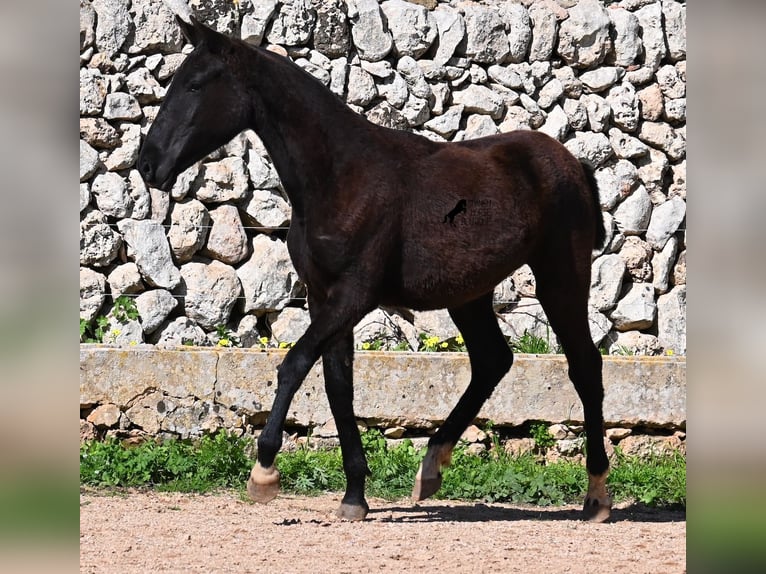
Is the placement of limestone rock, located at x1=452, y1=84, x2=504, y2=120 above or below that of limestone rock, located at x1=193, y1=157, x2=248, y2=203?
above

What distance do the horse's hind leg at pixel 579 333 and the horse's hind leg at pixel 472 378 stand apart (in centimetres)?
33

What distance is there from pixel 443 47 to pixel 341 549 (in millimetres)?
4646

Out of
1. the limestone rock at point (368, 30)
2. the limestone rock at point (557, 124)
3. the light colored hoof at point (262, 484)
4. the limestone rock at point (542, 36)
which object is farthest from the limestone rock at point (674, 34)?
the light colored hoof at point (262, 484)

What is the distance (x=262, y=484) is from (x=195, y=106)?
181cm

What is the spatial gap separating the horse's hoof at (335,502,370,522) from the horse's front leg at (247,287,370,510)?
2.27ft

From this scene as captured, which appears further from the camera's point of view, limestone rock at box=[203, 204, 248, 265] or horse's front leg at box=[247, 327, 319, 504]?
limestone rock at box=[203, 204, 248, 265]

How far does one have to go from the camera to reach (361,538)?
4449 millimetres

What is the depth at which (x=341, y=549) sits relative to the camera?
4.20 metres

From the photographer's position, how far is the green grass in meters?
5.86

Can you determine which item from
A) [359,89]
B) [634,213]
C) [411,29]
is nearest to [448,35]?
[411,29]

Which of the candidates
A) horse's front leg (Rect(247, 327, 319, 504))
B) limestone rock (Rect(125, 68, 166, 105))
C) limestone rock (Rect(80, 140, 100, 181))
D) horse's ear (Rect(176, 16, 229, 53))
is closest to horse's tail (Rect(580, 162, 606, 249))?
horse's front leg (Rect(247, 327, 319, 504))

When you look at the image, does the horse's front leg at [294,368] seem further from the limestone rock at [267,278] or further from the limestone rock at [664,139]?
the limestone rock at [664,139]

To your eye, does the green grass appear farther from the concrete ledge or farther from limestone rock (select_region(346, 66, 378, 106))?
Result: limestone rock (select_region(346, 66, 378, 106))

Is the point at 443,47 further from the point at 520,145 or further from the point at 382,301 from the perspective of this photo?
the point at 382,301
